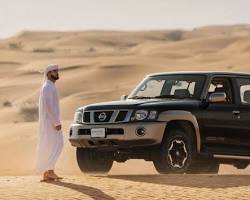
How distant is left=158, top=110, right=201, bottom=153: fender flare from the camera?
14203 mm

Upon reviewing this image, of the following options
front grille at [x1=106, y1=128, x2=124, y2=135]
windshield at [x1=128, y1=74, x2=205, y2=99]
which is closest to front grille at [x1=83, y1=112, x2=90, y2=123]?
front grille at [x1=106, y1=128, x2=124, y2=135]

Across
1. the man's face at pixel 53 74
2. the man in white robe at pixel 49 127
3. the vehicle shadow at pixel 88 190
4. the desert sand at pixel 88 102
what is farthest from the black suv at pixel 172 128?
the vehicle shadow at pixel 88 190

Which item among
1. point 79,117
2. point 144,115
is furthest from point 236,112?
point 79,117

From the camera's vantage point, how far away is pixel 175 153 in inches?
562

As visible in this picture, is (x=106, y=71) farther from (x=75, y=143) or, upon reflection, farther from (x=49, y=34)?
(x=49, y=34)

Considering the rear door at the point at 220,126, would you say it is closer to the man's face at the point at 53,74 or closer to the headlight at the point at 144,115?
the headlight at the point at 144,115

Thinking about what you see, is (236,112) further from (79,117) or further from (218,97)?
Result: (79,117)

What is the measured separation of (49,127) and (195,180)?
7.37ft

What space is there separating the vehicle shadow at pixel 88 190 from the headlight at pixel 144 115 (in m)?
1.78

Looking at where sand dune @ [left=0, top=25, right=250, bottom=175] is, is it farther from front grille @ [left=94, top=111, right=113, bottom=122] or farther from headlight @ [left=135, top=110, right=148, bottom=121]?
headlight @ [left=135, top=110, right=148, bottom=121]

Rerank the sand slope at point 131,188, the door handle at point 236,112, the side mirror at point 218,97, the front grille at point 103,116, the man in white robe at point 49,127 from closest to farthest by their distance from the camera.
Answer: the sand slope at point 131,188 → the man in white robe at point 49,127 → the front grille at point 103,116 → the side mirror at point 218,97 → the door handle at point 236,112

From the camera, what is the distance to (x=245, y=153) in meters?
15.2

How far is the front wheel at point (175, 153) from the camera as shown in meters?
14.1

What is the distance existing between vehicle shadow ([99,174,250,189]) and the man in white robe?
100 centimetres
